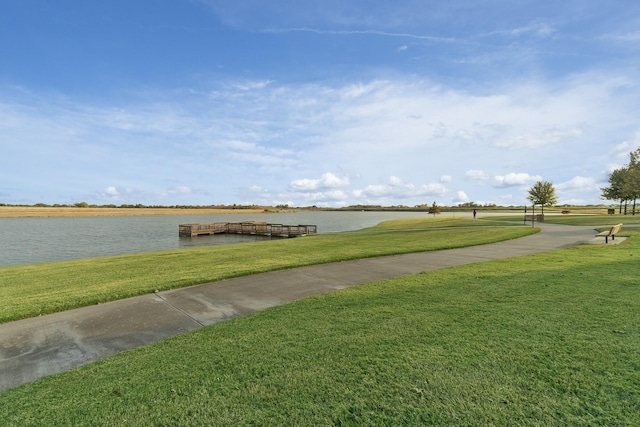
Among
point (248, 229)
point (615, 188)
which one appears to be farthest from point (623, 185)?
point (248, 229)

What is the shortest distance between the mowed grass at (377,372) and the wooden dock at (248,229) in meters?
31.9

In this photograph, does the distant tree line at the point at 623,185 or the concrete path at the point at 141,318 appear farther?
the distant tree line at the point at 623,185

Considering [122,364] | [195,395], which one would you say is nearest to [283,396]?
[195,395]

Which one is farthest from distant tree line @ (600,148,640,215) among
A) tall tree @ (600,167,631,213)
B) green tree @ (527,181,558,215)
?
green tree @ (527,181,558,215)

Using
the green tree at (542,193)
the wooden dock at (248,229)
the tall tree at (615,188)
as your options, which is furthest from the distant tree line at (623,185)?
the wooden dock at (248,229)

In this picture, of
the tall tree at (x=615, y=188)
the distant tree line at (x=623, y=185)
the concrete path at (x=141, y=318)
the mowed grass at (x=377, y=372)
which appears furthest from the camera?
the tall tree at (x=615, y=188)

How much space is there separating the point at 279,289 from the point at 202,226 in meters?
39.1

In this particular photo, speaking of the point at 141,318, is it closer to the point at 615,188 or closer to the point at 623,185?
the point at 623,185

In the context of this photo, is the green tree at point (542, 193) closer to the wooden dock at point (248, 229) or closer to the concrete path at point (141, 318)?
the wooden dock at point (248, 229)

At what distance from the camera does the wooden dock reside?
123 feet

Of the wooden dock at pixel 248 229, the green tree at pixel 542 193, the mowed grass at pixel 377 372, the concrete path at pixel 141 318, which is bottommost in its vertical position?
the wooden dock at pixel 248 229

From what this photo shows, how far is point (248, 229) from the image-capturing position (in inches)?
1740

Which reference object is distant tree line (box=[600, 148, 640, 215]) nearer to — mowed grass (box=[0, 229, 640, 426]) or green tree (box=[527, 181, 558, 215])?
green tree (box=[527, 181, 558, 215])

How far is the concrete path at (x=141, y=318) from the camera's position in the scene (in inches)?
147
